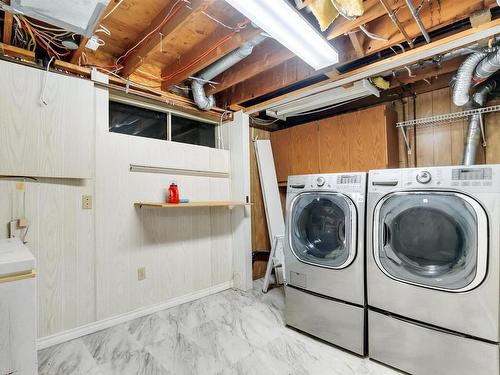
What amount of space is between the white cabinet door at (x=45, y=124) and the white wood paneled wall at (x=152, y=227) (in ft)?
0.55

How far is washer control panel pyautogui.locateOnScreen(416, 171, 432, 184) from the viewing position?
172 centimetres

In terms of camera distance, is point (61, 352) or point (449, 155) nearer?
point (61, 352)

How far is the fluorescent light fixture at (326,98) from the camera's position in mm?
2675

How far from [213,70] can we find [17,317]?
230 cm

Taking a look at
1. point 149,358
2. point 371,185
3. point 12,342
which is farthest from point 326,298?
point 12,342

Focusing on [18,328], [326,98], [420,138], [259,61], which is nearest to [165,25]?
[259,61]

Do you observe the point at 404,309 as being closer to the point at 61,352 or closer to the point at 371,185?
the point at 371,185

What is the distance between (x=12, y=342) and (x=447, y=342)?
7.53ft

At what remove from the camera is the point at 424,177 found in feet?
5.69

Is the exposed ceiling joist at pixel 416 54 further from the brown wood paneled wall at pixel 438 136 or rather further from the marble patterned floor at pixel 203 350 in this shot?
the marble patterned floor at pixel 203 350

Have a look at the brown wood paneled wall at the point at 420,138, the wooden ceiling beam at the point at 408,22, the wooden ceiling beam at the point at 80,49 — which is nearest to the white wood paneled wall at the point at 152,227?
the wooden ceiling beam at the point at 80,49

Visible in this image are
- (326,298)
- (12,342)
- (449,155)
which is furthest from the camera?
(449,155)

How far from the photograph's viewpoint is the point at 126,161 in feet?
8.49

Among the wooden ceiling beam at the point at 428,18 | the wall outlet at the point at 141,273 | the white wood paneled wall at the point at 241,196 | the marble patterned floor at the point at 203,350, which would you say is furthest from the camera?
the white wood paneled wall at the point at 241,196
